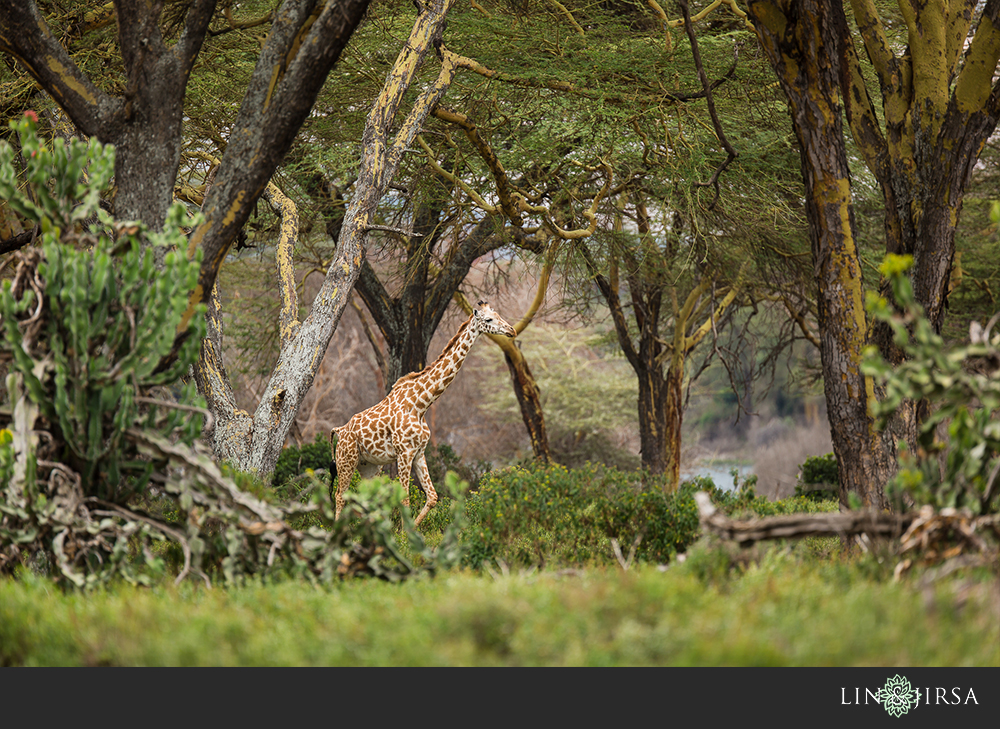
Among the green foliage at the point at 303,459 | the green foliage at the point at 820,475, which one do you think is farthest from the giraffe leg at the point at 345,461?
the green foliage at the point at 820,475

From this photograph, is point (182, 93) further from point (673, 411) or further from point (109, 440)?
point (673, 411)

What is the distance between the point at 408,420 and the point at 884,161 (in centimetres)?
442

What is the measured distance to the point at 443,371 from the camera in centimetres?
775

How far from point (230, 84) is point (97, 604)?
29.7ft

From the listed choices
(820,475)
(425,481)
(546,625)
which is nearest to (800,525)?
(546,625)

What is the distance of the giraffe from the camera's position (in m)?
7.55

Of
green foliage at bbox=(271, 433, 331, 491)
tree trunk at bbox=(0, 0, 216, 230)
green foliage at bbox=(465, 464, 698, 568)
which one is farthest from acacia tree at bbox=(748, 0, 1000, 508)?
green foliage at bbox=(271, 433, 331, 491)

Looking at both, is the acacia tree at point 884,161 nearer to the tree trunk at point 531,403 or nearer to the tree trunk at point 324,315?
the tree trunk at point 324,315

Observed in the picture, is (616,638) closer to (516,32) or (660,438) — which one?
(516,32)

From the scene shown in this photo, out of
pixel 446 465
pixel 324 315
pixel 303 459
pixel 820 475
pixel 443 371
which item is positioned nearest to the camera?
pixel 324 315

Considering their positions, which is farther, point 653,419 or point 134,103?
point 653,419

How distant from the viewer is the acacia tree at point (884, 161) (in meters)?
5.33

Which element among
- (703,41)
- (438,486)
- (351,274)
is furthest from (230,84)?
(438,486)
